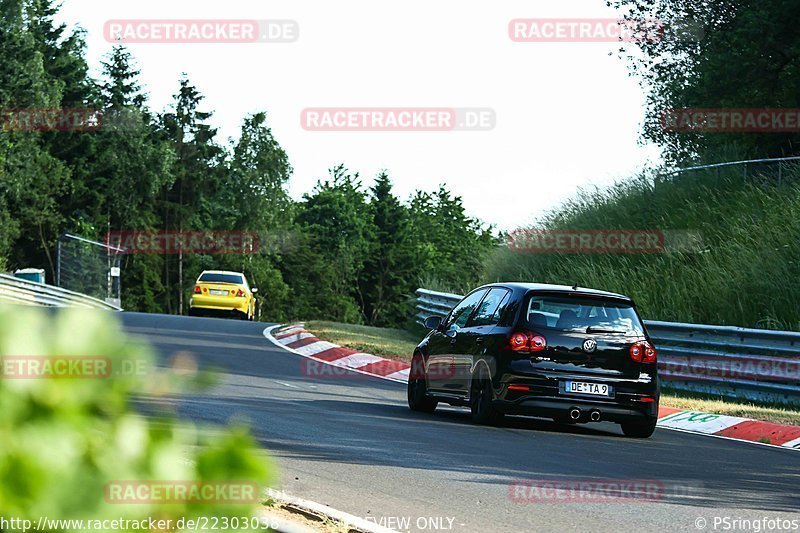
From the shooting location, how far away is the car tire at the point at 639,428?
13.0m

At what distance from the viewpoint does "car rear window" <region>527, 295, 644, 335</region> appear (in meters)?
12.8

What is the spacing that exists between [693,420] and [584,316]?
9.32 feet

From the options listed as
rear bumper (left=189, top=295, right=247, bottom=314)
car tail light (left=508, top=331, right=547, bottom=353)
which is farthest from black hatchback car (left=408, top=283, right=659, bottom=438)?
rear bumper (left=189, top=295, right=247, bottom=314)

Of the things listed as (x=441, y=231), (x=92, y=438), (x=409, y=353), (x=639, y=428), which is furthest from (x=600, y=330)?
(x=441, y=231)

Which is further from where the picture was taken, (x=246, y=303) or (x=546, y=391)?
(x=246, y=303)

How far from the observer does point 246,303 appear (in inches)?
1540

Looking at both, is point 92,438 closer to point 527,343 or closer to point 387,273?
point 527,343

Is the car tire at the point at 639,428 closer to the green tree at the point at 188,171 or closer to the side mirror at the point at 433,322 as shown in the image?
the side mirror at the point at 433,322

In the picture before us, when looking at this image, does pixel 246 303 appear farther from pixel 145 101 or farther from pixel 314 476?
pixel 145 101

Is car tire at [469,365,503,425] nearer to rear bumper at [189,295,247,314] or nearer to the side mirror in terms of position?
the side mirror

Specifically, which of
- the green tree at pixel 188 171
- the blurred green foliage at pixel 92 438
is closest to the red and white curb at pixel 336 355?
the blurred green foliage at pixel 92 438

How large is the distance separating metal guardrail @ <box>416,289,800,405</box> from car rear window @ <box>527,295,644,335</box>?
372 cm

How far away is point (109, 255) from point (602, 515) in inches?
1369

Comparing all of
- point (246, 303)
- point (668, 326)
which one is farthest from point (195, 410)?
point (246, 303)
